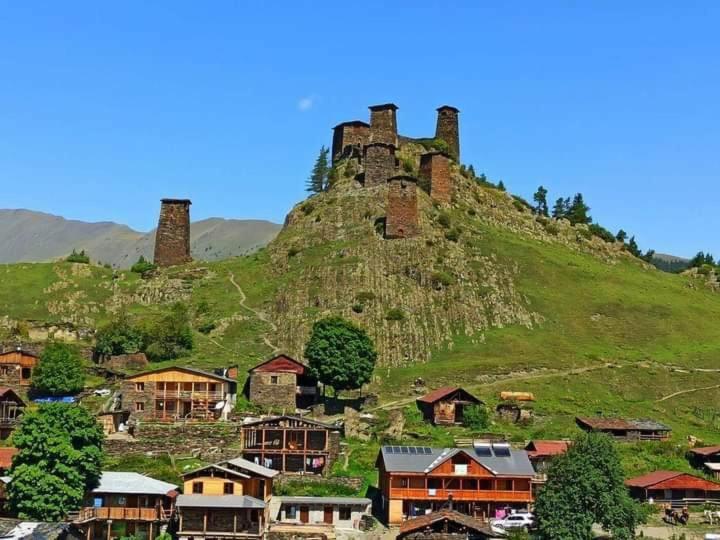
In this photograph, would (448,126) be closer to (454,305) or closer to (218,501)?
(454,305)

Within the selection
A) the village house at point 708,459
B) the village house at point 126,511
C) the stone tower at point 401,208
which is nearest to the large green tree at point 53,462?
the village house at point 126,511

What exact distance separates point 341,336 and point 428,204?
49033 millimetres

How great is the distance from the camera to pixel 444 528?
6331 centimetres

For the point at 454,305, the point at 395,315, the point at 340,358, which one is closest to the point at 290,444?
the point at 340,358

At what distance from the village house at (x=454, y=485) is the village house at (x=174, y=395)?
20.8 meters

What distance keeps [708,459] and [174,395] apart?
44.2 meters

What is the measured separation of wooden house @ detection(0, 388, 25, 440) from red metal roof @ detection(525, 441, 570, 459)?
134 feet

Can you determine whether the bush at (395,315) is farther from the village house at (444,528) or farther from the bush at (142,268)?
the village house at (444,528)

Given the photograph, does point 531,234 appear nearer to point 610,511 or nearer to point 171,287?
point 171,287

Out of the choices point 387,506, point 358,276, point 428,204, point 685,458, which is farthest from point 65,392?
point 428,204

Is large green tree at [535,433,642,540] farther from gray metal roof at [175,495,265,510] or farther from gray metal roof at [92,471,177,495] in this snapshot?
gray metal roof at [92,471,177,495]

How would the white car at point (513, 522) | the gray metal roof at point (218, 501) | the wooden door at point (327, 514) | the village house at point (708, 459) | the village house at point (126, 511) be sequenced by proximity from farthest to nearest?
the village house at point (708, 459), the wooden door at point (327, 514), the white car at point (513, 522), the village house at point (126, 511), the gray metal roof at point (218, 501)

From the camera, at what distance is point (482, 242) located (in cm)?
13512

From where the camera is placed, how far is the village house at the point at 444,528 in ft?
205
